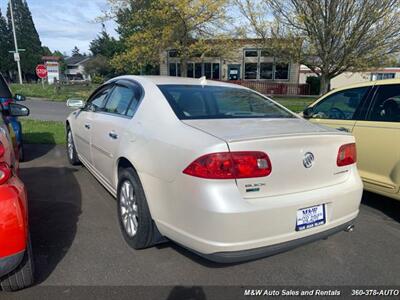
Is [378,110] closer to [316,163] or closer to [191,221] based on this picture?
[316,163]

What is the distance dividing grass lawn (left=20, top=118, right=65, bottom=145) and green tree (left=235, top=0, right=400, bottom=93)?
10786mm

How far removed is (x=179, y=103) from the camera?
3154 millimetres

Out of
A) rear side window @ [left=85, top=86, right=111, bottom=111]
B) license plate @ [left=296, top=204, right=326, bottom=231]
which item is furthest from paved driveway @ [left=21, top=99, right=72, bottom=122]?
license plate @ [left=296, top=204, right=326, bottom=231]

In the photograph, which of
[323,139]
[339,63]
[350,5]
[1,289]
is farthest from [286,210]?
[339,63]

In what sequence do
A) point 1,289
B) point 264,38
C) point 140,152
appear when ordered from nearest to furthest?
point 1,289, point 140,152, point 264,38

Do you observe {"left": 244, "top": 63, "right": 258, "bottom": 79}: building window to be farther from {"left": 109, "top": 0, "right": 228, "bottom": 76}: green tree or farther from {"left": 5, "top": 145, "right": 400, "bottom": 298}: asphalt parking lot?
{"left": 5, "top": 145, "right": 400, "bottom": 298}: asphalt parking lot

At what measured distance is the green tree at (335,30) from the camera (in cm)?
1375

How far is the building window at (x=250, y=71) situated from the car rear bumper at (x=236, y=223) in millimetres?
28440

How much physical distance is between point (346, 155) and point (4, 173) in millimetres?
2642

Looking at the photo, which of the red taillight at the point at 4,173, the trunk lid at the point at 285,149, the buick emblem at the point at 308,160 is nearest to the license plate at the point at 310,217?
the trunk lid at the point at 285,149

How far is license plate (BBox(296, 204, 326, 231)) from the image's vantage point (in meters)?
2.55

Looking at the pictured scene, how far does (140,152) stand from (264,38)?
15201 millimetres

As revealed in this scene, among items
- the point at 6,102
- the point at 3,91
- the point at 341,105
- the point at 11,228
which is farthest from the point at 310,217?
the point at 3,91

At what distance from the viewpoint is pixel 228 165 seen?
2.33 metres
